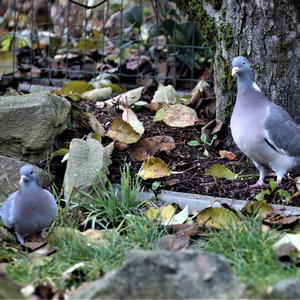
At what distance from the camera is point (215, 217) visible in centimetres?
485

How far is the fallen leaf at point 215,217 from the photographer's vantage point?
4741mm

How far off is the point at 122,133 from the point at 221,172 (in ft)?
2.73

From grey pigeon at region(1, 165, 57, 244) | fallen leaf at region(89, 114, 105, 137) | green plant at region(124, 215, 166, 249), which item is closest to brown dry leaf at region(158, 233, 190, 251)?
green plant at region(124, 215, 166, 249)

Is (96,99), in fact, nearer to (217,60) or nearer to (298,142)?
(217,60)

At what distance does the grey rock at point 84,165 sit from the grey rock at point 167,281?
1.95m

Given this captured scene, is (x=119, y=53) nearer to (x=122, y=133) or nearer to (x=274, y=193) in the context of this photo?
(x=122, y=133)

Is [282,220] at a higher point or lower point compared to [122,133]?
lower

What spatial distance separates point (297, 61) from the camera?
556 cm

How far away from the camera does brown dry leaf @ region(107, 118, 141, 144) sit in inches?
232

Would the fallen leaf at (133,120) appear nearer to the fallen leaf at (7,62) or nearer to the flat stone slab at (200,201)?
the flat stone slab at (200,201)

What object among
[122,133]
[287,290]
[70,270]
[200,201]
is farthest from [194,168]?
[287,290]

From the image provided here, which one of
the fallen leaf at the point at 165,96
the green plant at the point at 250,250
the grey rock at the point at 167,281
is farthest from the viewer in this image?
the fallen leaf at the point at 165,96

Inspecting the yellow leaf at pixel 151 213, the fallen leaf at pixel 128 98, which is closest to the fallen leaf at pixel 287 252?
the yellow leaf at pixel 151 213

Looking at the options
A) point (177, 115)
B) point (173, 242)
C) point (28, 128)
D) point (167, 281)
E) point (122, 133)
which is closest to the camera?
point (167, 281)
